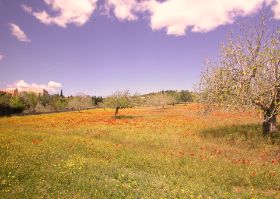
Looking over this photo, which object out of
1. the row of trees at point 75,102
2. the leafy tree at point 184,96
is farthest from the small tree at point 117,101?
the leafy tree at point 184,96

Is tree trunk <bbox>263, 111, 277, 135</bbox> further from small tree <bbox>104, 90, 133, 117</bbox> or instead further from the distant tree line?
the distant tree line

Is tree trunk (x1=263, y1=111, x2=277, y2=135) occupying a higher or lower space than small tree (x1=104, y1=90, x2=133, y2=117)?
lower

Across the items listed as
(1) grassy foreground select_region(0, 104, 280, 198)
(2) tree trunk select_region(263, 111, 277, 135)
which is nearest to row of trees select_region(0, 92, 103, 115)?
(1) grassy foreground select_region(0, 104, 280, 198)

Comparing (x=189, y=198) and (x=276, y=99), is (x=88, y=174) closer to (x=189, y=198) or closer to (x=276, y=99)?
(x=189, y=198)

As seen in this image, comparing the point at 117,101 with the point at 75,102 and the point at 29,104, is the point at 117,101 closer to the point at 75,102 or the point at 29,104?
the point at 75,102

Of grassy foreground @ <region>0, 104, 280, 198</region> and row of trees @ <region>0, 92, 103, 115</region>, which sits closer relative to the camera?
grassy foreground @ <region>0, 104, 280, 198</region>

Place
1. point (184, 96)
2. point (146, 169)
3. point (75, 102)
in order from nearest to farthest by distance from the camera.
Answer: point (146, 169) → point (75, 102) → point (184, 96)

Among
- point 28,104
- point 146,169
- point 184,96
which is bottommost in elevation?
point 146,169

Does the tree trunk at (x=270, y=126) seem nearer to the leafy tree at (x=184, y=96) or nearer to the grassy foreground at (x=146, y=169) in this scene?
the grassy foreground at (x=146, y=169)

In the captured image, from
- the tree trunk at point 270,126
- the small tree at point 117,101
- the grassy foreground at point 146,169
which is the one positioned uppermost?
the small tree at point 117,101

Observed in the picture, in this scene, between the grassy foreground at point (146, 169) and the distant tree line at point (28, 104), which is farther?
the distant tree line at point (28, 104)

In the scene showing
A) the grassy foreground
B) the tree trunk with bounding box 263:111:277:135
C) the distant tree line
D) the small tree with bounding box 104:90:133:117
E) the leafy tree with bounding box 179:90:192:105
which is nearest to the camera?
the grassy foreground

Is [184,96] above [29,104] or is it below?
above

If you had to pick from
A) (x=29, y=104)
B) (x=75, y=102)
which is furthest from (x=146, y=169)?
(x=29, y=104)
